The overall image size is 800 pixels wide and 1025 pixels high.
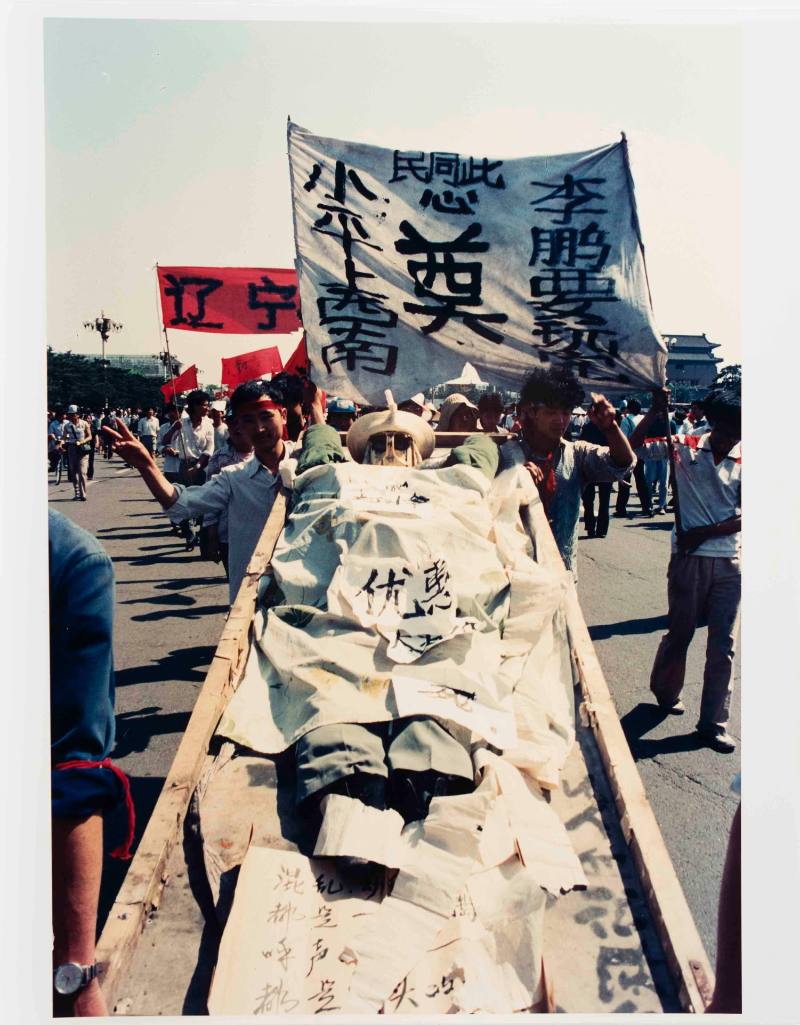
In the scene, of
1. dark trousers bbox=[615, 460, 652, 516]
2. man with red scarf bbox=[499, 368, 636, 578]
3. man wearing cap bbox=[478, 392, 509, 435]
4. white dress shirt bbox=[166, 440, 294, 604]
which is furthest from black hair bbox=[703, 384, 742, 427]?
dark trousers bbox=[615, 460, 652, 516]

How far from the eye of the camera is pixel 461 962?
2129 millimetres

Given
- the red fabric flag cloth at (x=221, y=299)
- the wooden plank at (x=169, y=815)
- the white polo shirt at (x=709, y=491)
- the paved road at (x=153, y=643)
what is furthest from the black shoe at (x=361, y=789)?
the red fabric flag cloth at (x=221, y=299)

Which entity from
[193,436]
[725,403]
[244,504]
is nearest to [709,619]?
[725,403]

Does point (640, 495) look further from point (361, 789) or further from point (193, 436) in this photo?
point (361, 789)

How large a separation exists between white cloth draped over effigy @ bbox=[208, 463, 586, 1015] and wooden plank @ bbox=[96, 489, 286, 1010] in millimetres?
78

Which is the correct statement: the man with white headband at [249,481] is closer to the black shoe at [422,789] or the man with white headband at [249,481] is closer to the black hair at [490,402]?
the black shoe at [422,789]

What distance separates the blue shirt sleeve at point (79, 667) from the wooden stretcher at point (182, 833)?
0.32 metres

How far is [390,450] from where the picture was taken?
15.4 feet

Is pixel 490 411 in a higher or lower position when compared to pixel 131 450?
higher

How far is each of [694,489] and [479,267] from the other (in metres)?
1.85

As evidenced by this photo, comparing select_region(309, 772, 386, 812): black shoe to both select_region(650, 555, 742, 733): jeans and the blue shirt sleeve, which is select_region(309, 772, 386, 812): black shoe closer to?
the blue shirt sleeve

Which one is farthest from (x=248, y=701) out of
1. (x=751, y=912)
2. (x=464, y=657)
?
(x=751, y=912)

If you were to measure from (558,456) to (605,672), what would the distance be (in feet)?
6.68

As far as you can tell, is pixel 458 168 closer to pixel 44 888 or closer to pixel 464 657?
pixel 464 657
